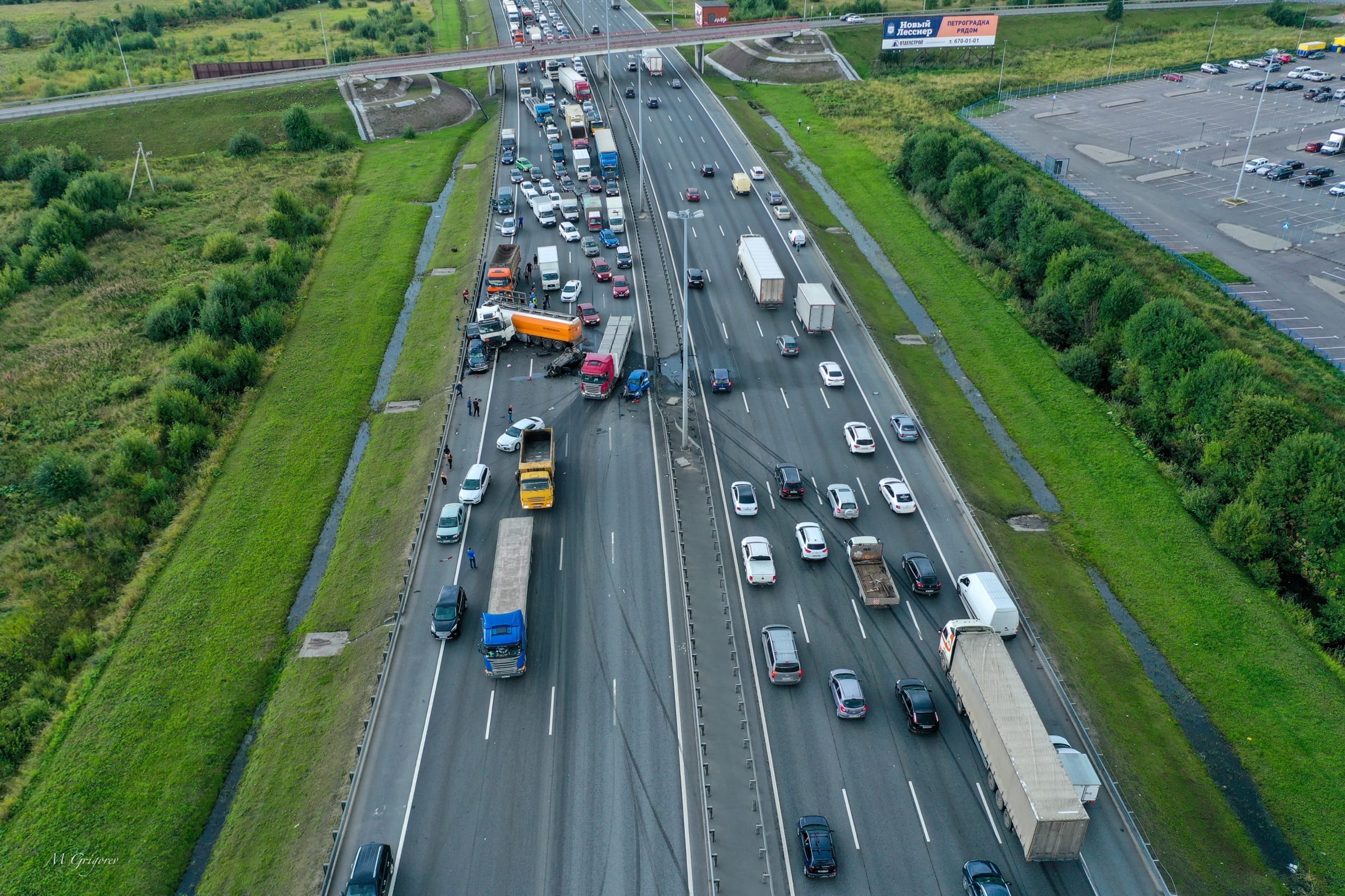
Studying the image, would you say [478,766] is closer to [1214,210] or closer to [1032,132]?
[1214,210]

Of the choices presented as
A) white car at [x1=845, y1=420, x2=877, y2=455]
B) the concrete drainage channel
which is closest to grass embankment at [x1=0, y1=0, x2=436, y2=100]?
the concrete drainage channel

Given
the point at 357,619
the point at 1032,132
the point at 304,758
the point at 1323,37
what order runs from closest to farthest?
the point at 304,758
the point at 357,619
the point at 1032,132
the point at 1323,37

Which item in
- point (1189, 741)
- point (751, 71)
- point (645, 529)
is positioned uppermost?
point (751, 71)

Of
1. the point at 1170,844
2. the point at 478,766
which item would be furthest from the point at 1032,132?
the point at 478,766

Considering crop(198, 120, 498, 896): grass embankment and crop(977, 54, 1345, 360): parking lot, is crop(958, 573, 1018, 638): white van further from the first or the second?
crop(977, 54, 1345, 360): parking lot

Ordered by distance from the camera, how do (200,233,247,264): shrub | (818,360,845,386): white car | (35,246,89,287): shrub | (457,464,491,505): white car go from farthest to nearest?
(200,233,247,264): shrub, (35,246,89,287): shrub, (818,360,845,386): white car, (457,464,491,505): white car
